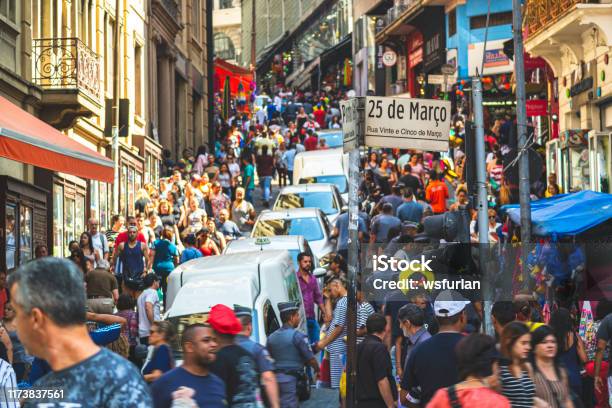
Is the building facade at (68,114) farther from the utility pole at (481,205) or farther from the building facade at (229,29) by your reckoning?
the building facade at (229,29)

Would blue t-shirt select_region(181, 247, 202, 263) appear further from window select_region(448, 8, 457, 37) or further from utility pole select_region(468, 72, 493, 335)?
window select_region(448, 8, 457, 37)

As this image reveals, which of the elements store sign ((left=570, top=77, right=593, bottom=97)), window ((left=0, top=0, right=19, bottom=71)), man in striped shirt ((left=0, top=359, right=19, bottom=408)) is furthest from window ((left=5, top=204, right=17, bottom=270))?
store sign ((left=570, top=77, right=593, bottom=97))

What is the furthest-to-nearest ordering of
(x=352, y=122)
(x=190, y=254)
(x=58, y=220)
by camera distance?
(x=58, y=220)
(x=190, y=254)
(x=352, y=122)

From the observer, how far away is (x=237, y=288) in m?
16.2

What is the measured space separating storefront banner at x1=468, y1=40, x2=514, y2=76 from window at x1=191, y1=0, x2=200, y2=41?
987cm

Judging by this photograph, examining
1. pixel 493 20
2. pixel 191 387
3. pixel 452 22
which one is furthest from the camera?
pixel 452 22

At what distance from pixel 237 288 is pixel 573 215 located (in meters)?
5.08

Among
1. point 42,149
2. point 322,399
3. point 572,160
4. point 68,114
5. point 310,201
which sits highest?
point 68,114

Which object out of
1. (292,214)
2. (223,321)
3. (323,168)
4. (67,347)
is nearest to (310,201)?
(292,214)

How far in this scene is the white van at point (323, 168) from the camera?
3775 cm

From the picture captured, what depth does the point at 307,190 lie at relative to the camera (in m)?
32.6

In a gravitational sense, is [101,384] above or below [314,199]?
below

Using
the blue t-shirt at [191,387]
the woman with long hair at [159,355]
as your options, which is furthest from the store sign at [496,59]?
the blue t-shirt at [191,387]

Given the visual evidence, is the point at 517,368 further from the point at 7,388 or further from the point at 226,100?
the point at 226,100
